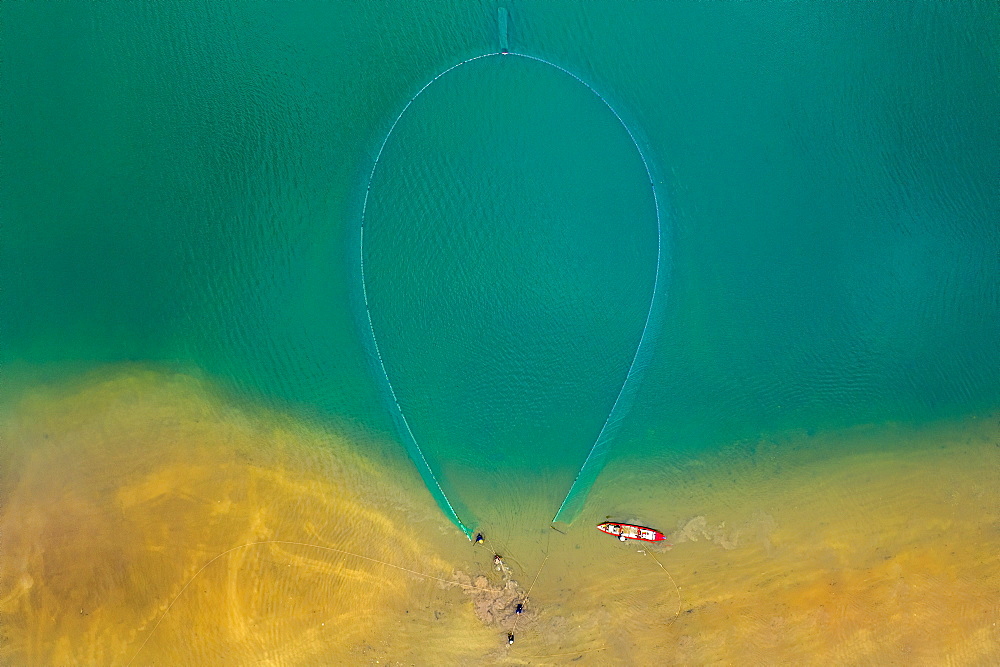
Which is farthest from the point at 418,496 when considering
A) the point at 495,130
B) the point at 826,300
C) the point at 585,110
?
the point at 826,300

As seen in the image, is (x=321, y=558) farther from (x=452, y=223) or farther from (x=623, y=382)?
(x=452, y=223)

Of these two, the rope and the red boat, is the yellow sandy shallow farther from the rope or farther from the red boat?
the rope

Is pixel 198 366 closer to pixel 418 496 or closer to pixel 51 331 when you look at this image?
pixel 51 331

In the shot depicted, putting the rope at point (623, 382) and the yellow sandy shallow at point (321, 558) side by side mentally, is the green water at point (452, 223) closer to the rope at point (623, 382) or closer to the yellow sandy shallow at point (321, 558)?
the rope at point (623, 382)

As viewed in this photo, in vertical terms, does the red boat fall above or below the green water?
below

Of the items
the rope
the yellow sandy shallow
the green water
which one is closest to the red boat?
the yellow sandy shallow

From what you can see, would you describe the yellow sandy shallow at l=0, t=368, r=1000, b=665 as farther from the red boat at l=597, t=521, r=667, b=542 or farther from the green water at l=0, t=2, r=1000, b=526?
the green water at l=0, t=2, r=1000, b=526
